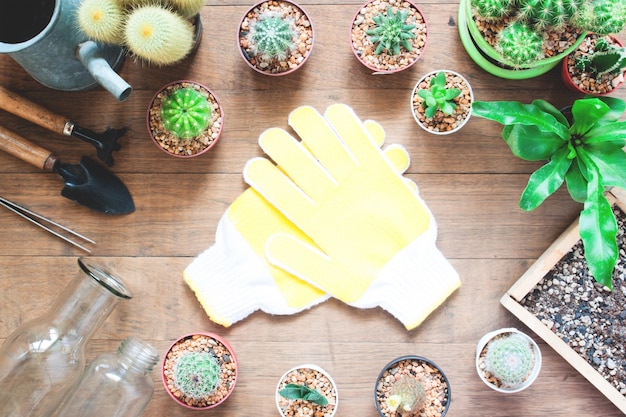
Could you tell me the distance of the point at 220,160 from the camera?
4.92 ft

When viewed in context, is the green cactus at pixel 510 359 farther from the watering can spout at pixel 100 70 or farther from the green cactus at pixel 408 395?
the watering can spout at pixel 100 70

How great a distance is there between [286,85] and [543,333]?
912mm

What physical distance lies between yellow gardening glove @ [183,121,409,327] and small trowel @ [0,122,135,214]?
269 millimetres

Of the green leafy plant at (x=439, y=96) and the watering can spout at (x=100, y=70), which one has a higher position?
the watering can spout at (x=100, y=70)

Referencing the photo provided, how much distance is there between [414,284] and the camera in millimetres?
1459

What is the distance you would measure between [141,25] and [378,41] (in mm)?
575

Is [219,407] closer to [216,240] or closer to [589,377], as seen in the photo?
[216,240]

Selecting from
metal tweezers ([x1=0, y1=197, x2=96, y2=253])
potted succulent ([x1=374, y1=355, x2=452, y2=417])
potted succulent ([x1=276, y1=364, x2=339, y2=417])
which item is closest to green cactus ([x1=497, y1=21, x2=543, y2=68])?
potted succulent ([x1=374, y1=355, x2=452, y2=417])

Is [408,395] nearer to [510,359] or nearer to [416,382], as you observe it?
[416,382]

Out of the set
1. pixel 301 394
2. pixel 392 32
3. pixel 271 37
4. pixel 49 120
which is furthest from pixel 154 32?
pixel 301 394

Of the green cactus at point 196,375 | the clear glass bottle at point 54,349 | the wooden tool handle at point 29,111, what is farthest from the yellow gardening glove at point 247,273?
the wooden tool handle at point 29,111

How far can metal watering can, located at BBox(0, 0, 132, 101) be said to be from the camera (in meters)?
1.20

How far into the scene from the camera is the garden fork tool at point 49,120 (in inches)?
56.2

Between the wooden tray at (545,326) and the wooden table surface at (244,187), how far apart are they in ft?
0.24
